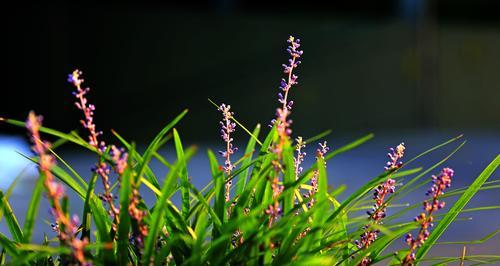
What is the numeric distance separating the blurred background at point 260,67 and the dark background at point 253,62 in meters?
0.02

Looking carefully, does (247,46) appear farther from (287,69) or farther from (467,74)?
(287,69)

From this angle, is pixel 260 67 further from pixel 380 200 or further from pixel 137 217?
pixel 137 217

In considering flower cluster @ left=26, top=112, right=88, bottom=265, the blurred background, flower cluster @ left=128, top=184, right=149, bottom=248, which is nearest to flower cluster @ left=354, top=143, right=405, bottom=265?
flower cluster @ left=128, top=184, right=149, bottom=248

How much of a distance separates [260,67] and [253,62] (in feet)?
0.49

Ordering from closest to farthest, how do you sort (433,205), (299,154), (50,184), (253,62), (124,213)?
(50,184) < (124,213) < (433,205) < (299,154) < (253,62)

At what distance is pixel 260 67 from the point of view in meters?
Answer: 15.6

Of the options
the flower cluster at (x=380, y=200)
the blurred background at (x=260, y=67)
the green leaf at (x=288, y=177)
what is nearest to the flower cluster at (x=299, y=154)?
the green leaf at (x=288, y=177)

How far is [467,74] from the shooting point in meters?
17.2

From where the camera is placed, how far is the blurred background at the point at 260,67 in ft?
47.7

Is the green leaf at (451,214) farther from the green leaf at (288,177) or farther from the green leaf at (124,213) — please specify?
the green leaf at (124,213)

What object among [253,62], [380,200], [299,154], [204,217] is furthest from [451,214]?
[253,62]

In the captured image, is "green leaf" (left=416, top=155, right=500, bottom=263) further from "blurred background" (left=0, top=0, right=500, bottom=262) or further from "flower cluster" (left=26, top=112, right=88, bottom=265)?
"blurred background" (left=0, top=0, right=500, bottom=262)

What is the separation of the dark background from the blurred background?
2cm

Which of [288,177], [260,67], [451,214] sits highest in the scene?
[288,177]
